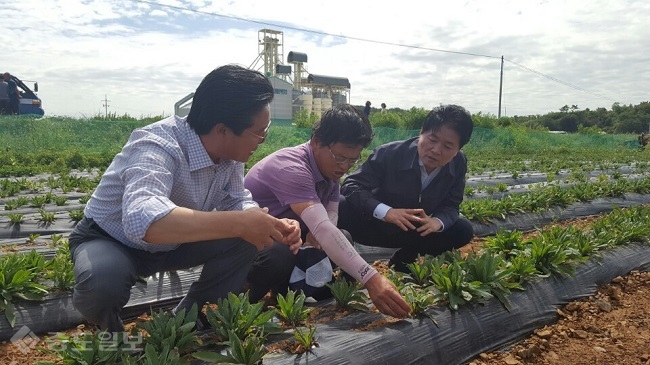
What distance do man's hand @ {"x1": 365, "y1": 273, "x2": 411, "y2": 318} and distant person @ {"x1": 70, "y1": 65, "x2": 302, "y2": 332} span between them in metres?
0.38

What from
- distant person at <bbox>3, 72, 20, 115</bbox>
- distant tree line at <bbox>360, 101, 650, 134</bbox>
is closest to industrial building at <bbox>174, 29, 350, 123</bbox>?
distant tree line at <bbox>360, 101, 650, 134</bbox>

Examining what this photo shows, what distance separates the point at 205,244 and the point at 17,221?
3.10 meters

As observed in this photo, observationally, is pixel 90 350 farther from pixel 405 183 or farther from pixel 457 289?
pixel 405 183

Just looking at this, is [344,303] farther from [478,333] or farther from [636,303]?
[636,303]

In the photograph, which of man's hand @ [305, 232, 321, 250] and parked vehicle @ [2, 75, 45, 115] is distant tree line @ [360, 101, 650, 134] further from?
man's hand @ [305, 232, 321, 250]

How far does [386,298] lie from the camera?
2170 millimetres

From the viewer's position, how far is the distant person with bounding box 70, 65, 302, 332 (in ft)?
5.54

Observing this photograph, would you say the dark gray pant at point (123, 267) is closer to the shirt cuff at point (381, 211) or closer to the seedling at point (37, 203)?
the shirt cuff at point (381, 211)

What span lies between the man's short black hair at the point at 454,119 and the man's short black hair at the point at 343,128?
0.64 m

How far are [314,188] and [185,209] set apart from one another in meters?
0.94

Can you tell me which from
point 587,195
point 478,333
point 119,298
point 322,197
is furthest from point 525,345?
point 587,195

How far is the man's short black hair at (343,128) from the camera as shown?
255cm

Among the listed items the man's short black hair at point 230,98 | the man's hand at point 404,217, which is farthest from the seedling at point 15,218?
the man's hand at point 404,217

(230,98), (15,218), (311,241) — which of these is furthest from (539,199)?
(15,218)
